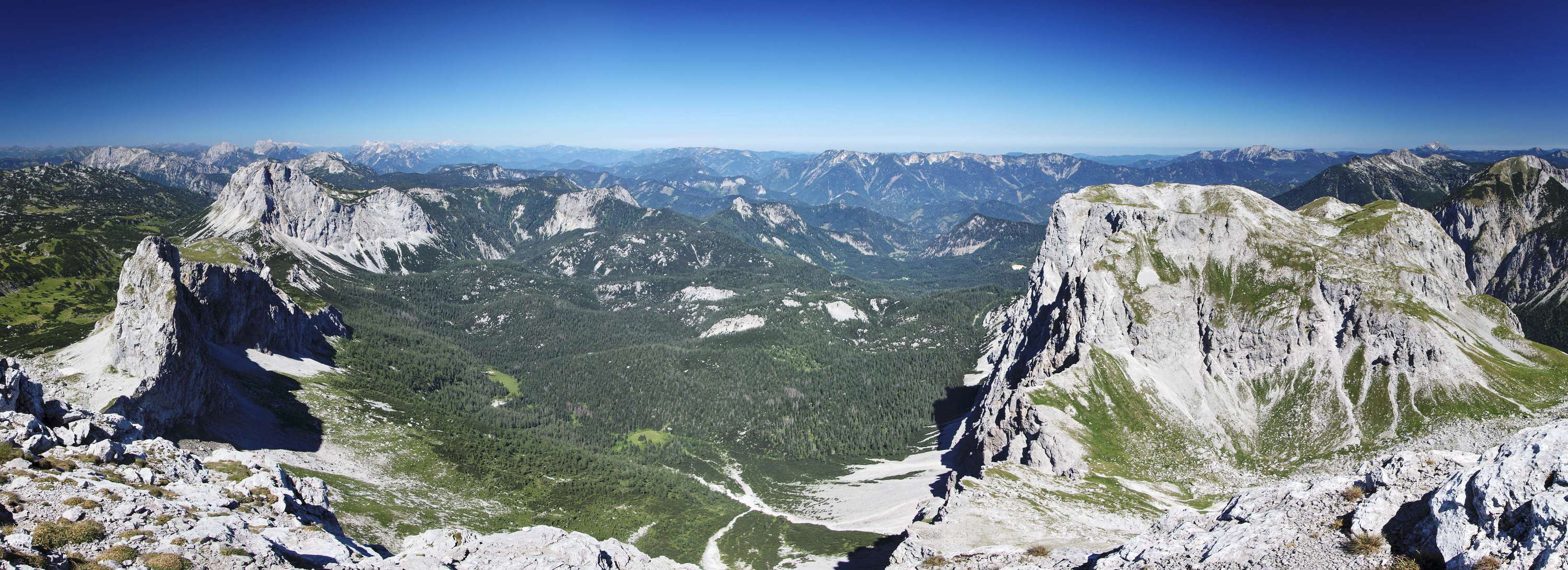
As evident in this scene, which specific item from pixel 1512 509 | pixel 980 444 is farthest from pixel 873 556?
pixel 1512 509

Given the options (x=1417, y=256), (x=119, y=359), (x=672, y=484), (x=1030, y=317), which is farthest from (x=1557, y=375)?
(x=119, y=359)

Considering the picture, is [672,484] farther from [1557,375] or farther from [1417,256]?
[1417,256]

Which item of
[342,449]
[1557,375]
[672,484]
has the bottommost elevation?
[672,484]

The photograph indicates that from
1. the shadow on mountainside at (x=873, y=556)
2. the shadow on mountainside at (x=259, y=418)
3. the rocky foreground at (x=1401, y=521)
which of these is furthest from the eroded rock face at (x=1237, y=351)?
the shadow on mountainside at (x=259, y=418)

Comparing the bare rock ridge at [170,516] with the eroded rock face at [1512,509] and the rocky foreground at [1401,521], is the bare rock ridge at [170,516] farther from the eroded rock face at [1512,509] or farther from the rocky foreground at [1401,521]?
the eroded rock face at [1512,509]

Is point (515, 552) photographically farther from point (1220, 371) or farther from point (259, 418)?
point (1220, 371)

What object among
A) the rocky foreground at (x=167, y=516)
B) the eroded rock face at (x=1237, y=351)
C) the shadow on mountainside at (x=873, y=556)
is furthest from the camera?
the eroded rock face at (x=1237, y=351)
